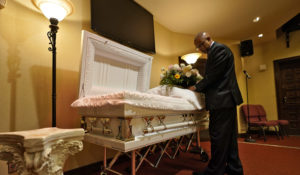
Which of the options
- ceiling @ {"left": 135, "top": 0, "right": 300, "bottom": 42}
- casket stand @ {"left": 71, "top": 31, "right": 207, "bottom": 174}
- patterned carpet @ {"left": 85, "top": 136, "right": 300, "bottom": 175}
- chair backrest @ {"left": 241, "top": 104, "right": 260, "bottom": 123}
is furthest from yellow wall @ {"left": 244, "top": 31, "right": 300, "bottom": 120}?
casket stand @ {"left": 71, "top": 31, "right": 207, "bottom": 174}

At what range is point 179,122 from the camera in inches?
55.0

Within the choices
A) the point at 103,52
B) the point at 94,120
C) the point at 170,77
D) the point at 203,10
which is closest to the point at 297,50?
the point at 203,10

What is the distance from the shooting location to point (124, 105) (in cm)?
84

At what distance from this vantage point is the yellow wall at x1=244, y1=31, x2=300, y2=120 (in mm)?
3949

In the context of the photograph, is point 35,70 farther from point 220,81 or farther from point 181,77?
point 220,81

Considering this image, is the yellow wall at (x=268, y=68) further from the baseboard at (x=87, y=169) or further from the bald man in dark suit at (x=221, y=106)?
the baseboard at (x=87, y=169)

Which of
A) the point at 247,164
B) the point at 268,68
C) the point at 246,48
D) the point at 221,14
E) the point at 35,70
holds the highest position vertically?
the point at 221,14

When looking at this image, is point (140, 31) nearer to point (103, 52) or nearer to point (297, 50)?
point (103, 52)

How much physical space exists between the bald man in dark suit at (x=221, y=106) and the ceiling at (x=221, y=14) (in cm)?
134

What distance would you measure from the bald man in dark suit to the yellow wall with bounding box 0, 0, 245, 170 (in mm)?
1272

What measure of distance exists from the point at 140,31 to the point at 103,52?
1067 millimetres

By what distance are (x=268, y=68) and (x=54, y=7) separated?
5.22 m

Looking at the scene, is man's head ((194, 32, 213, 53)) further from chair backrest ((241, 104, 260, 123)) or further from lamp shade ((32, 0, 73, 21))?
chair backrest ((241, 104, 260, 123))

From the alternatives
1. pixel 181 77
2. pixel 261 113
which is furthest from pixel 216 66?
pixel 261 113
